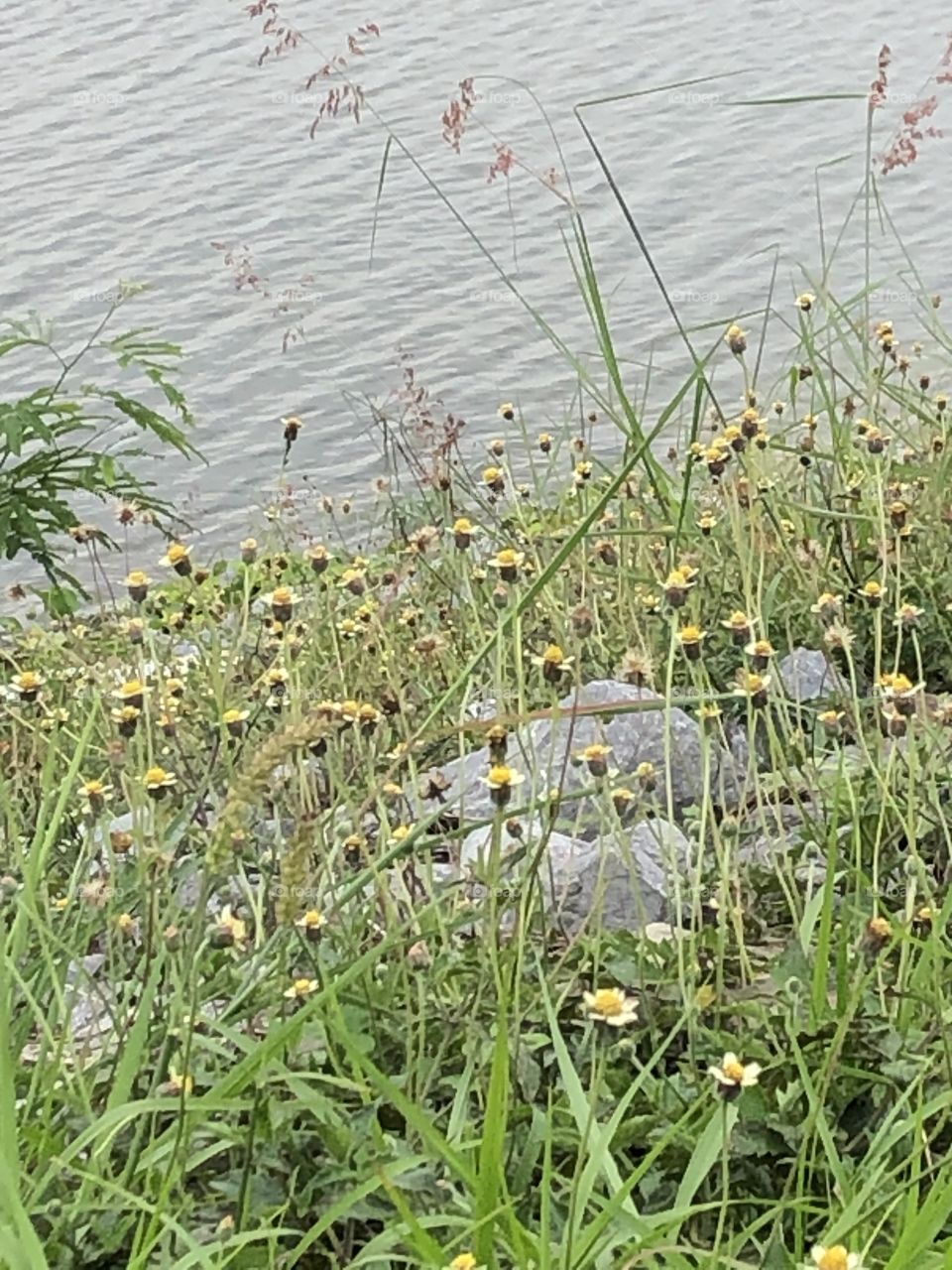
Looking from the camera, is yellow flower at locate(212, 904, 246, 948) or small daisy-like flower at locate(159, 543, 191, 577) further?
small daisy-like flower at locate(159, 543, 191, 577)

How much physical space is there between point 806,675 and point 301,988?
1418mm

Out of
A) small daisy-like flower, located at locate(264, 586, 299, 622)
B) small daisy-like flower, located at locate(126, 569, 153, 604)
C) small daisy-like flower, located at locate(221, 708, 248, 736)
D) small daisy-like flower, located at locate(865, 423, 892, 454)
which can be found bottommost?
small daisy-like flower, located at locate(865, 423, 892, 454)

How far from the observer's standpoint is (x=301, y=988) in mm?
1786

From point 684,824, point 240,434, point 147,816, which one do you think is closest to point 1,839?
point 147,816

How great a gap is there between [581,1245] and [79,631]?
108 inches

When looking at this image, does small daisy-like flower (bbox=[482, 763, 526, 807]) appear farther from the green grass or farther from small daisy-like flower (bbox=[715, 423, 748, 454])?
small daisy-like flower (bbox=[715, 423, 748, 454])

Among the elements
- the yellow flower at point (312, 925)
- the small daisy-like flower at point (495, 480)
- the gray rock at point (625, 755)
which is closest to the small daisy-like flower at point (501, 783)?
the yellow flower at point (312, 925)

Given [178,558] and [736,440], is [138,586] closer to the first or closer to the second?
[178,558]

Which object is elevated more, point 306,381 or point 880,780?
point 880,780

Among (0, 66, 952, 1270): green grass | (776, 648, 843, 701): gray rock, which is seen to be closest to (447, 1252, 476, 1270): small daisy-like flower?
(0, 66, 952, 1270): green grass

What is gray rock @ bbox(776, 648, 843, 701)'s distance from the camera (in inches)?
113

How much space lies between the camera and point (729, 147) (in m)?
10.1

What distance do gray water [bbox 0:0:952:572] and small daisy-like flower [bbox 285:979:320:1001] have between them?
4456mm

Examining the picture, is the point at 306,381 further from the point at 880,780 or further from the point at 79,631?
the point at 880,780
